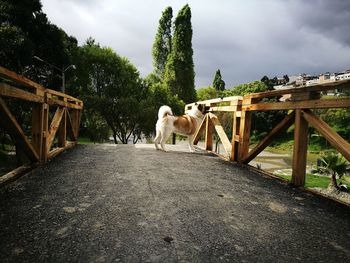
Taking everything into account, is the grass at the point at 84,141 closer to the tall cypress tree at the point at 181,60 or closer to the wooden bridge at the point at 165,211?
the tall cypress tree at the point at 181,60

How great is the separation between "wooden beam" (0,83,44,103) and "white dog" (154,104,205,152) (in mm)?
3412

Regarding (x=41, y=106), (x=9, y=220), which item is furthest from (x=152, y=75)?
(x=9, y=220)

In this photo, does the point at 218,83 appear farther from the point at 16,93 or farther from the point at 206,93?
the point at 16,93

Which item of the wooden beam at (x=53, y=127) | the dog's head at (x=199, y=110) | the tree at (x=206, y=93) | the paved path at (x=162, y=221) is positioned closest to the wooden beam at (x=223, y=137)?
the dog's head at (x=199, y=110)

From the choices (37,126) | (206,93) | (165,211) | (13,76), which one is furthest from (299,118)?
(206,93)

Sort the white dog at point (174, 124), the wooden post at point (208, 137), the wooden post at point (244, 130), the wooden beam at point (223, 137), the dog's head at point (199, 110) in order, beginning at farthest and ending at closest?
the wooden post at point (208, 137), the dog's head at point (199, 110), the white dog at point (174, 124), the wooden beam at point (223, 137), the wooden post at point (244, 130)

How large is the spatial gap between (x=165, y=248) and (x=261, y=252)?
0.67 meters

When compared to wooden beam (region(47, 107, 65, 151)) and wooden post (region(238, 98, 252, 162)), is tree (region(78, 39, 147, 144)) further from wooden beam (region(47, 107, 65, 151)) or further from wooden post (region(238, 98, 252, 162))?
wooden post (region(238, 98, 252, 162))

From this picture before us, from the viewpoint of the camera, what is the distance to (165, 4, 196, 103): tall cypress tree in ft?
125

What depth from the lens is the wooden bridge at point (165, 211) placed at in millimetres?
1936

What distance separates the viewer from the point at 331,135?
3207 millimetres

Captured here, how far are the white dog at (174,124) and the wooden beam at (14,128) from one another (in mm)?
3477

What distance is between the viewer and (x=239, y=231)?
230 centimetres

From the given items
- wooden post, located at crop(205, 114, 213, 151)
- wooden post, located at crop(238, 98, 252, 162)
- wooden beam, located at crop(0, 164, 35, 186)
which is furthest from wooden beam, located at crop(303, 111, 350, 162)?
wooden post, located at crop(205, 114, 213, 151)
